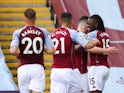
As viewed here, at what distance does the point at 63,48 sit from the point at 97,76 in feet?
4.08

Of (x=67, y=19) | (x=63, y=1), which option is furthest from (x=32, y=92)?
(x=63, y=1)

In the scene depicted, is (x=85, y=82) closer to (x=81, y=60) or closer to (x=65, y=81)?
(x=81, y=60)

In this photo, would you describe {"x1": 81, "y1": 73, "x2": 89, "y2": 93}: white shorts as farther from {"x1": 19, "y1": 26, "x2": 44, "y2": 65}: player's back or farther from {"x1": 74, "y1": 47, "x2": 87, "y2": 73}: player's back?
{"x1": 19, "y1": 26, "x2": 44, "y2": 65}: player's back

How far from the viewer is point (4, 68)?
1605cm

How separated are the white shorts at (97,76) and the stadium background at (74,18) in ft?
9.84

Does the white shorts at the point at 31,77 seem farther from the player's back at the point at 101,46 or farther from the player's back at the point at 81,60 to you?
the player's back at the point at 81,60

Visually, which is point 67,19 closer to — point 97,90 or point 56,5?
point 97,90

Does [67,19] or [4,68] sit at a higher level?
[67,19]

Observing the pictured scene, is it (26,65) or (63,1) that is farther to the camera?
(63,1)

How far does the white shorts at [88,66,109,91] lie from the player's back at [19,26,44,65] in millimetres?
1632

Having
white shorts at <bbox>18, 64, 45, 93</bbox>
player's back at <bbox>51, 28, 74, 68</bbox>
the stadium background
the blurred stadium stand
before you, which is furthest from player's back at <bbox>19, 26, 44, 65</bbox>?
the blurred stadium stand

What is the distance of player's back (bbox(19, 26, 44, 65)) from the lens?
1270cm

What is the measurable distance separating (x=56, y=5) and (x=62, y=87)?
6027 mm

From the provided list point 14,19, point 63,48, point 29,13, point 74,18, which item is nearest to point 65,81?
point 63,48
